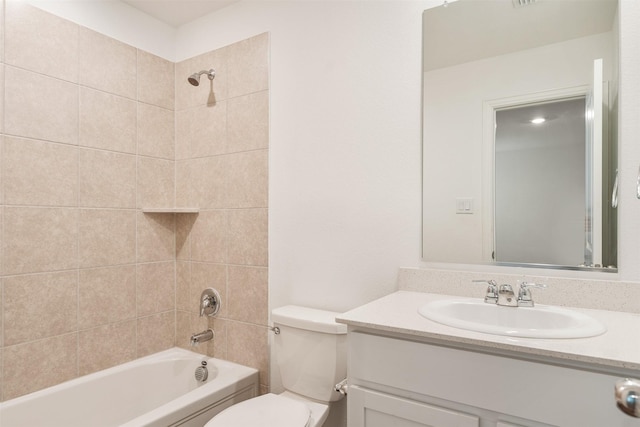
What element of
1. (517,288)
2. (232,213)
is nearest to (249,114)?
(232,213)

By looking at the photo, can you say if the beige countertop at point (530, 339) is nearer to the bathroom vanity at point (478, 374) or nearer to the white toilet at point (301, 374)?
the bathroom vanity at point (478, 374)

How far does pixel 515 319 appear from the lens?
4.25 ft

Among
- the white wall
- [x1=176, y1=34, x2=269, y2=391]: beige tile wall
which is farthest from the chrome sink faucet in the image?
the white wall

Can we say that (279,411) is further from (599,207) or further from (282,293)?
(599,207)

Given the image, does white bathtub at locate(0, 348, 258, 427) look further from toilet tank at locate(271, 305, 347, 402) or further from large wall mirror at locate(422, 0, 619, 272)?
large wall mirror at locate(422, 0, 619, 272)

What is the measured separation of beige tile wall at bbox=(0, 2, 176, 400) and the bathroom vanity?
59.6 inches

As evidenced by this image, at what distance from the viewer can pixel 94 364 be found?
6.55 ft

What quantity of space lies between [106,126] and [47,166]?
0.38 meters

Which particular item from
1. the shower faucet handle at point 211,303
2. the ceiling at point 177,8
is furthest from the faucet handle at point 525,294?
the ceiling at point 177,8

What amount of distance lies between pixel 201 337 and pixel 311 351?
837 millimetres

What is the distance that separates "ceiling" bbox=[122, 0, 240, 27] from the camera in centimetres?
217

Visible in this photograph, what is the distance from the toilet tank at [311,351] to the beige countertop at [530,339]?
13.6 inches

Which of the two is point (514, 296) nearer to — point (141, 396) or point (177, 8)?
point (141, 396)


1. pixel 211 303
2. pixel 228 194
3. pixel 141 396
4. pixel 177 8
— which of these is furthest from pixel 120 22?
pixel 141 396
